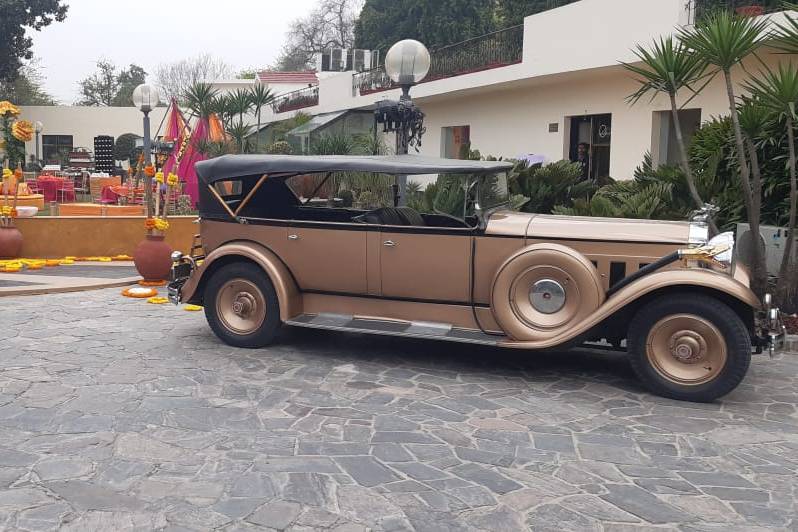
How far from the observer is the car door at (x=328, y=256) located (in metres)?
6.59

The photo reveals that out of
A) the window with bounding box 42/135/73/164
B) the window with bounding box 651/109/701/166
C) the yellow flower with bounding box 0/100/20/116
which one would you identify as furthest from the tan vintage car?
the window with bounding box 42/135/73/164

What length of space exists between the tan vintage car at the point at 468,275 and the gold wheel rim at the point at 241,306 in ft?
0.04

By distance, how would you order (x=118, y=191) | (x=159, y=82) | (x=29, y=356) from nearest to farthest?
1. (x=29, y=356)
2. (x=118, y=191)
3. (x=159, y=82)

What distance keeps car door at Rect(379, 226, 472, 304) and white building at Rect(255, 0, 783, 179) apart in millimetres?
8683

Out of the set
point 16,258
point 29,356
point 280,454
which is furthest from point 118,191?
point 280,454

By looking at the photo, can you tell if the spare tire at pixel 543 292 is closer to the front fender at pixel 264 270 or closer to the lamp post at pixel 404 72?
the front fender at pixel 264 270

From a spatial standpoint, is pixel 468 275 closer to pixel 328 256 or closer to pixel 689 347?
pixel 328 256

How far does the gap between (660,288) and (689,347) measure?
47cm

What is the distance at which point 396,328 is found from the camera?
6395mm

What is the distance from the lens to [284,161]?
22.4ft

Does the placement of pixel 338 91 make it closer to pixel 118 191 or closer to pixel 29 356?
pixel 118 191

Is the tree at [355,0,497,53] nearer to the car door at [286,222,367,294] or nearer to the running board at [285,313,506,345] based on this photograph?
the car door at [286,222,367,294]

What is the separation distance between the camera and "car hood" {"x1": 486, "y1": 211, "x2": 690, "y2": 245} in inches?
235

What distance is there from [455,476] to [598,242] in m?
2.52
